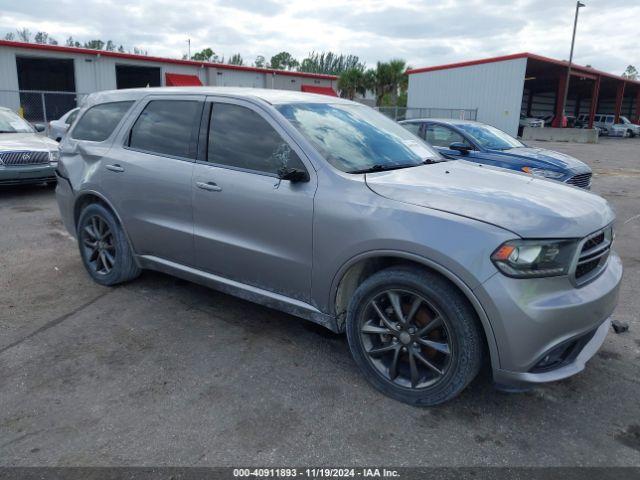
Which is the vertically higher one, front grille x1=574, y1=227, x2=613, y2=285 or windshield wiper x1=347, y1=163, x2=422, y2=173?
windshield wiper x1=347, y1=163, x2=422, y2=173

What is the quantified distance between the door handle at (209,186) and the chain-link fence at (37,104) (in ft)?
74.1

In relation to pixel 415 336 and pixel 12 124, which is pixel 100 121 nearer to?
pixel 415 336

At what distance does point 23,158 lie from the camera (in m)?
8.76

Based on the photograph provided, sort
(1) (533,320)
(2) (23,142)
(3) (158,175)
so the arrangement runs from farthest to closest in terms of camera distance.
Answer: (2) (23,142) → (3) (158,175) → (1) (533,320)

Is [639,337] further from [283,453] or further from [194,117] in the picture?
[194,117]

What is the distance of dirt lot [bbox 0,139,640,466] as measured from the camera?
2.55 meters

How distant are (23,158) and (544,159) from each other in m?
8.78

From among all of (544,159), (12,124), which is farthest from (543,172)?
(12,124)

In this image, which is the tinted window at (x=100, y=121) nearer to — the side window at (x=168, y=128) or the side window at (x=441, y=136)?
the side window at (x=168, y=128)

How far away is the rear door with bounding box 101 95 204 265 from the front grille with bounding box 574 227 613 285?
265 centimetres

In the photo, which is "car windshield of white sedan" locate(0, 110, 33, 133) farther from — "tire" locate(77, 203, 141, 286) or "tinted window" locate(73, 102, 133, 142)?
"tire" locate(77, 203, 141, 286)

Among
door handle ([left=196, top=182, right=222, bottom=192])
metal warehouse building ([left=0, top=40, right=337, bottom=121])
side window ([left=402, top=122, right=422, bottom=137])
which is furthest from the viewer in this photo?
metal warehouse building ([left=0, top=40, right=337, bottom=121])

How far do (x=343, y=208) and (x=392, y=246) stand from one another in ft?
1.34

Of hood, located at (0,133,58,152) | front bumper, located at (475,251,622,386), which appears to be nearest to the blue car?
front bumper, located at (475,251,622,386)
